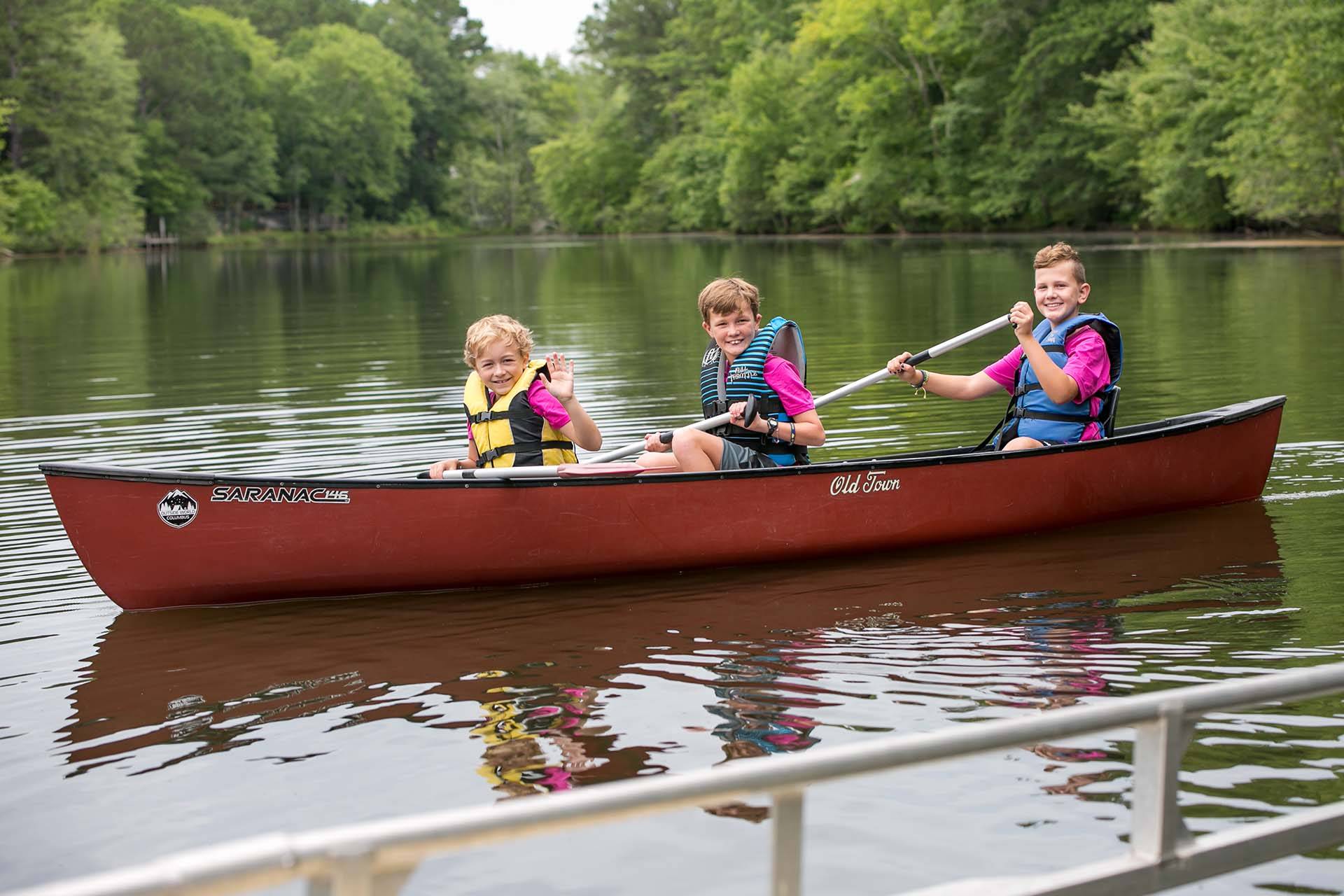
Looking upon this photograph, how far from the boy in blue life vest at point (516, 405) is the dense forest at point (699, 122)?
27.1 meters

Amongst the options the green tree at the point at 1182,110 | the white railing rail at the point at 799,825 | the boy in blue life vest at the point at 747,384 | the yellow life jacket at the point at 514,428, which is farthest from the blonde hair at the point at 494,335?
the green tree at the point at 1182,110

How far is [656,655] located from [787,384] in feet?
5.92

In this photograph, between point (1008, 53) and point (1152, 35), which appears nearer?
point (1152, 35)

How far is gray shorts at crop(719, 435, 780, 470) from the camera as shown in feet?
23.4

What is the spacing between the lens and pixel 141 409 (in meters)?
12.8

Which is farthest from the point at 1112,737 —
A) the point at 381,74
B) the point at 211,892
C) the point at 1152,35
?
the point at 381,74

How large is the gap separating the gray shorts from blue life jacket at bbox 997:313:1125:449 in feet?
4.61

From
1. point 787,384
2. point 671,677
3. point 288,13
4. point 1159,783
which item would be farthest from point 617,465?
point 288,13

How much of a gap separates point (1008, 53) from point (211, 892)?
49.2 m

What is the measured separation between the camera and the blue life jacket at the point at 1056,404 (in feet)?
24.0

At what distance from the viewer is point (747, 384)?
22.9 feet

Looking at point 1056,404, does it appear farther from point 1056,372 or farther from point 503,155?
point 503,155

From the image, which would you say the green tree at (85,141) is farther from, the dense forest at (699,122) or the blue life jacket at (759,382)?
the blue life jacket at (759,382)

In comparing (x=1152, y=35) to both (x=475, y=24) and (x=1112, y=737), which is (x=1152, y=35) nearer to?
(x=1112, y=737)
